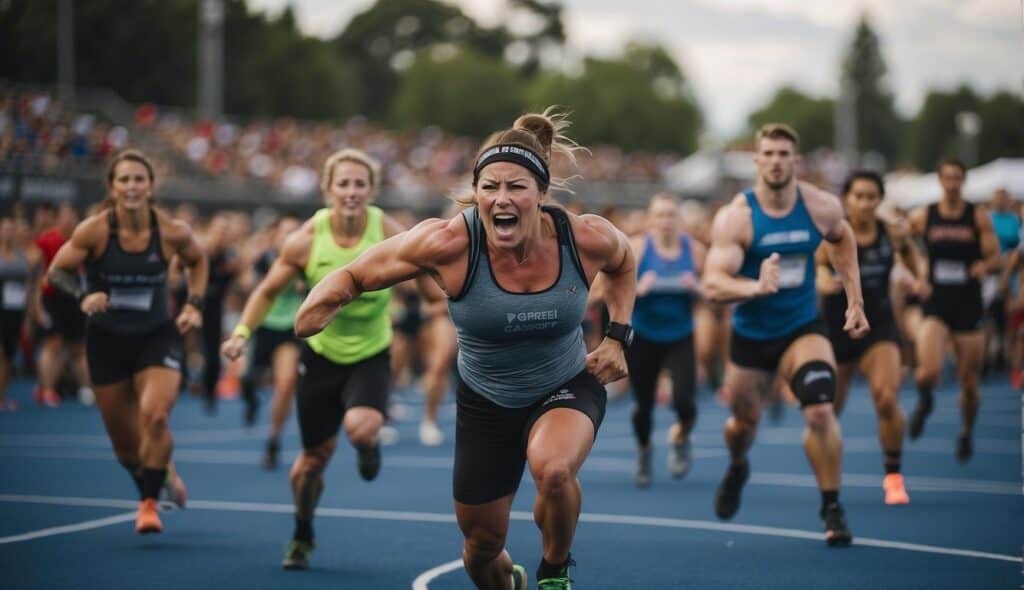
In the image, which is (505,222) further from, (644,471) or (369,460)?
(644,471)

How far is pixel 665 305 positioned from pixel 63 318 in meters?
10.1

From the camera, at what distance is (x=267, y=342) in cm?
1545

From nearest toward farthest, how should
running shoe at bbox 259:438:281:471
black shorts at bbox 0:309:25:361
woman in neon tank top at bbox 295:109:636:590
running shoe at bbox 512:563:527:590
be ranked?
1. woman in neon tank top at bbox 295:109:636:590
2. running shoe at bbox 512:563:527:590
3. running shoe at bbox 259:438:281:471
4. black shorts at bbox 0:309:25:361

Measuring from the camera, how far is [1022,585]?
7.64 m

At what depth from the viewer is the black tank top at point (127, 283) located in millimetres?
9664

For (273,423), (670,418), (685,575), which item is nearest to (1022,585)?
(685,575)

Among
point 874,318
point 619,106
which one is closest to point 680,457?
point 874,318

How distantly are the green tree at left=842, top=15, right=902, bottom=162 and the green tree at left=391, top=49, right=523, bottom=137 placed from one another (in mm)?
63837

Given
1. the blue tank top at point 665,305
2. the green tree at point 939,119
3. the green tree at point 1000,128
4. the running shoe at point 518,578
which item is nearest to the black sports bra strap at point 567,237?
the running shoe at point 518,578

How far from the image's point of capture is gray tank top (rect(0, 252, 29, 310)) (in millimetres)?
19078

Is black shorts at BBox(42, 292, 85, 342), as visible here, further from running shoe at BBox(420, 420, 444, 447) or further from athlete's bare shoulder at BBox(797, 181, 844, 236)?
athlete's bare shoulder at BBox(797, 181, 844, 236)

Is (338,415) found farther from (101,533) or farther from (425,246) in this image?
(425,246)

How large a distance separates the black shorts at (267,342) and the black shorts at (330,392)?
5.77 metres

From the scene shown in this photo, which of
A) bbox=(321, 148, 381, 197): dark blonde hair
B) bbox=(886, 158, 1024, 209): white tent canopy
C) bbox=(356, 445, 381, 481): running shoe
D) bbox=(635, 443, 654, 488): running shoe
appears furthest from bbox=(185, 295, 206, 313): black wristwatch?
bbox=(886, 158, 1024, 209): white tent canopy
